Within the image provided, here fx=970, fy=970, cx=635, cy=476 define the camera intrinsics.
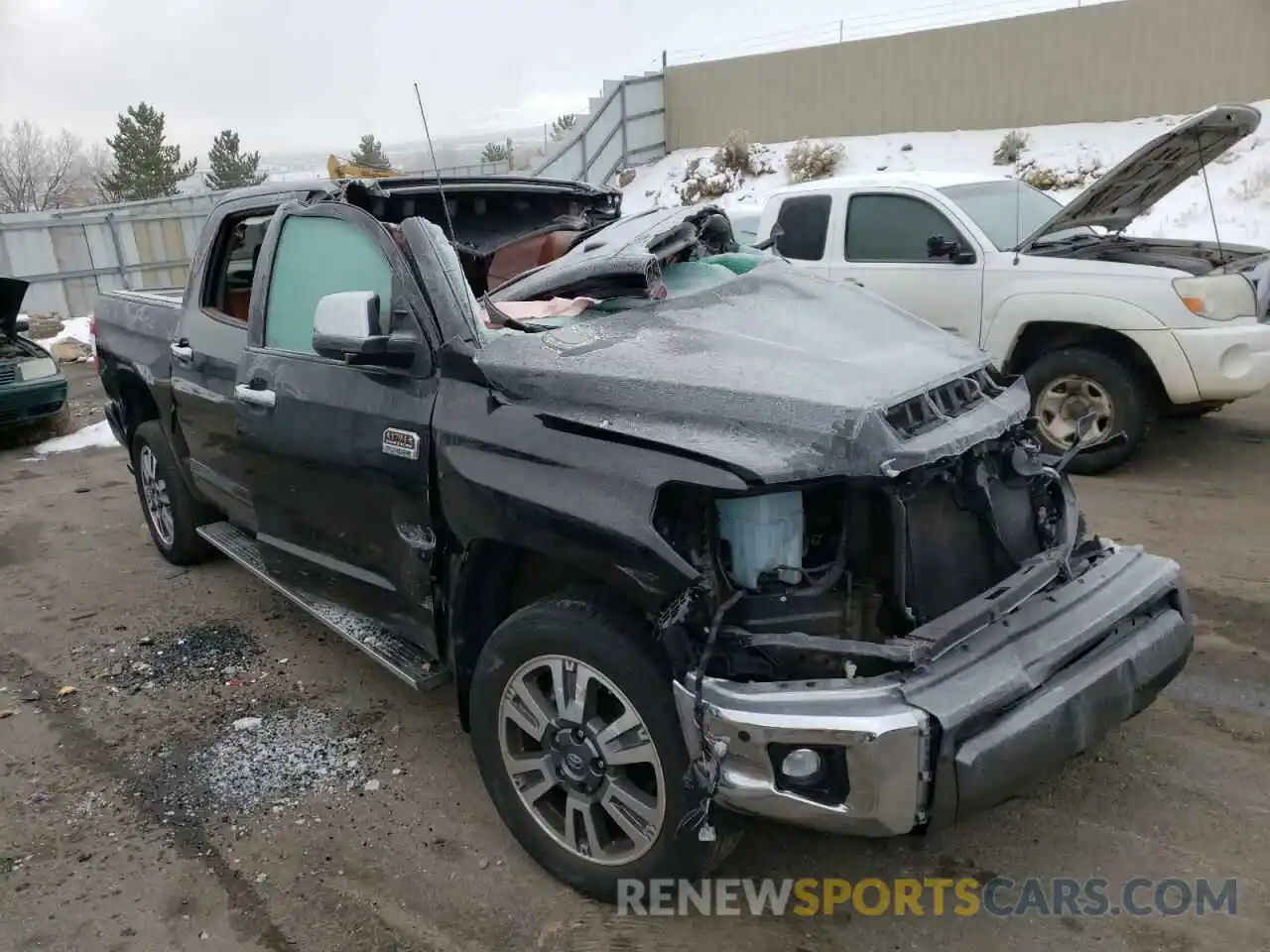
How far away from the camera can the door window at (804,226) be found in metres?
7.50

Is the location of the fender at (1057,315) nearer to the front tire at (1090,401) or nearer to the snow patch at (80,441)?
the front tire at (1090,401)

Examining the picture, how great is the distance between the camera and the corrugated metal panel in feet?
53.9

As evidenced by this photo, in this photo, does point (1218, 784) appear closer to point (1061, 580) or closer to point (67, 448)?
point (1061, 580)

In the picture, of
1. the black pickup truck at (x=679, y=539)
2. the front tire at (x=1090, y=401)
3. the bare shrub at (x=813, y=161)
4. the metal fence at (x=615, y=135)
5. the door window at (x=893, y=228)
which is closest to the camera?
the black pickup truck at (x=679, y=539)

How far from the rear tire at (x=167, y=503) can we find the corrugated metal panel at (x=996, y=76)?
696 inches

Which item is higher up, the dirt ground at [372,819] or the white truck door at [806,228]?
the white truck door at [806,228]

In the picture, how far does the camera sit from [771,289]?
3.62 m

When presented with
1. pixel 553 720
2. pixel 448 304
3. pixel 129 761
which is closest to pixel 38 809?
pixel 129 761

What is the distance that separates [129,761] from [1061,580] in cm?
336

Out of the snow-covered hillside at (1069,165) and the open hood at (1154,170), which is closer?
the open hood at (1154,170)

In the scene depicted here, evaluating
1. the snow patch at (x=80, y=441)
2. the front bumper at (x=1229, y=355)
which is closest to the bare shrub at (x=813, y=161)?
the snow patch at (x=80, y=441)

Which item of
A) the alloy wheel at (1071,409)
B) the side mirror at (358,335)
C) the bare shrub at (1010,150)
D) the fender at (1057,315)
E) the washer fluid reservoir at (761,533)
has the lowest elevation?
the alloy wheel at (1071,409)

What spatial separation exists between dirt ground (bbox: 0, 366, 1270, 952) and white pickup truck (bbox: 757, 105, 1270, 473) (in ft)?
4.66

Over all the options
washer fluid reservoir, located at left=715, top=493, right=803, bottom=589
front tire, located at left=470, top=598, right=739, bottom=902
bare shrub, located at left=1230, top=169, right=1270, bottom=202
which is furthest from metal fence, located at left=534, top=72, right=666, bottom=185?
washer fluid reservoir, located at left=715, top=493, right=803, bottom=589
